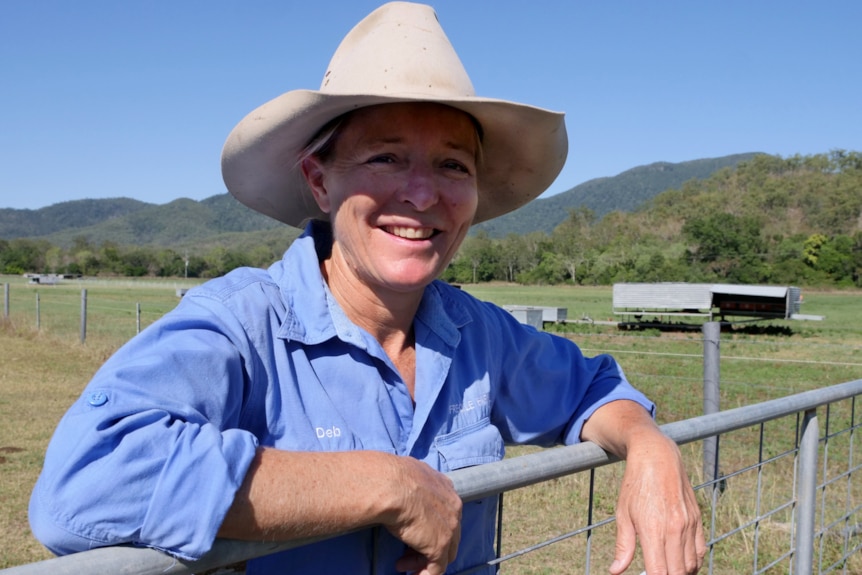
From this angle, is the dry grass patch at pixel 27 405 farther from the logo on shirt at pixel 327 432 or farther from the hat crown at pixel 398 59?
the hat crown at pixel 398 59

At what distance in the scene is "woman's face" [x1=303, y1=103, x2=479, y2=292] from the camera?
163 cm

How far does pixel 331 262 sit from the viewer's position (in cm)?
177

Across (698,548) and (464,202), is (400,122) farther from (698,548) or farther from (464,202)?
(698,548)

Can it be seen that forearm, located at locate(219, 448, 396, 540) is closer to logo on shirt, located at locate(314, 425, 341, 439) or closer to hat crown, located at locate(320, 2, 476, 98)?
logo on shirt, located at locate(314, 425, 341, 439)

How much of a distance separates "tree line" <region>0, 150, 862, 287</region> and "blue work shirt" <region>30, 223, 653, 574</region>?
61.0m

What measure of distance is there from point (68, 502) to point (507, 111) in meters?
1.20

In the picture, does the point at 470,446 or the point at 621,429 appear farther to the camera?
the point at 621,429

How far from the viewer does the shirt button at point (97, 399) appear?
1.10m

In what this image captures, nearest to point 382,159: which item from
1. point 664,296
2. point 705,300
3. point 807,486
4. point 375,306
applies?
point 375,306

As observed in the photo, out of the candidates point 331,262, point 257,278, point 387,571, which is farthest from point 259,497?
point 331,262

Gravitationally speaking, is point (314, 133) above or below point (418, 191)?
above

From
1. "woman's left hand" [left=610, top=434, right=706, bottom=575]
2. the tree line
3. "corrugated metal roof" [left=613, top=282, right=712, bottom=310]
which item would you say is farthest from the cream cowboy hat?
the tree line

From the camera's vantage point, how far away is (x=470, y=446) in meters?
1.67

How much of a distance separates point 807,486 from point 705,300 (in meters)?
22.8
